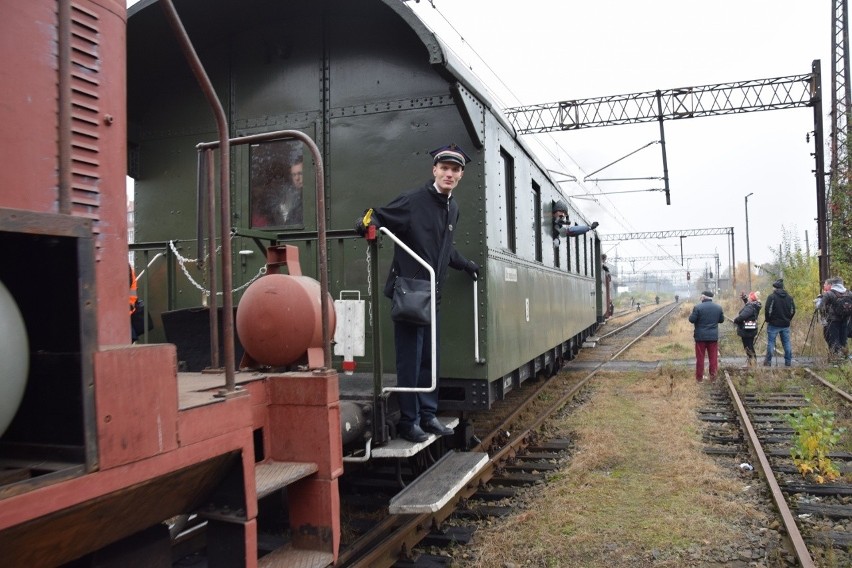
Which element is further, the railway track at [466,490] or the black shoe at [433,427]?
the black shoe at [433,427]

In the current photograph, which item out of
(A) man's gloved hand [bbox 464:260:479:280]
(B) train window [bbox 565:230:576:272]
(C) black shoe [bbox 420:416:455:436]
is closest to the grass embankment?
(C) black shoe [bbox 420:416:455:436]

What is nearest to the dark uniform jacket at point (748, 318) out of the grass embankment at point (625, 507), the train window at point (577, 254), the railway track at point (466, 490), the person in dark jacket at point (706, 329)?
the person in dark jacket at point (706, 329)

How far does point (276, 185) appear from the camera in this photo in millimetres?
5367

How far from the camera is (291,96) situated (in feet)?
17.4

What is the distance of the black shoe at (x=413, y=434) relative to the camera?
13.4 ft

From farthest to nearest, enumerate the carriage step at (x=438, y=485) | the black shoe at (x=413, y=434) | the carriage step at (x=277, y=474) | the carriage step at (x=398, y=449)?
the black shoe at (x=413, y=434)
the carriage step at (x=398, y=449)
the carriage step at (x=438, y=485)
the carriage step at (x=277, y=474)

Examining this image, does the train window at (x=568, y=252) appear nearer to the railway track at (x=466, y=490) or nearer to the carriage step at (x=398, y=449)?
the railway track at (x=466, y=490)

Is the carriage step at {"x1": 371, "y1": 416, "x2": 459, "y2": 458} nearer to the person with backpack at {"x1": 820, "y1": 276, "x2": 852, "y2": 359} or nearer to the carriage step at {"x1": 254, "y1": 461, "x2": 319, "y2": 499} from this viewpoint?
the carriage step at {"x1": 254, "y1": 461, "x2": 319, "y2": 499}

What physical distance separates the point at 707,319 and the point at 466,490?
24.9ft

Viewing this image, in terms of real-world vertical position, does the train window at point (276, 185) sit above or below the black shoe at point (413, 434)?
above

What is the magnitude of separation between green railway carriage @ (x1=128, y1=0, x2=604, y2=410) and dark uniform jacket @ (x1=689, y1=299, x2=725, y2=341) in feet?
21.6

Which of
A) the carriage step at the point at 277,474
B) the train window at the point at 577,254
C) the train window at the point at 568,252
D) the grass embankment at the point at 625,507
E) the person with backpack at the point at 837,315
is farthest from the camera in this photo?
the person with backpack at the point at 837,315

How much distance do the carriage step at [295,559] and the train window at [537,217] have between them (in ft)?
17.2

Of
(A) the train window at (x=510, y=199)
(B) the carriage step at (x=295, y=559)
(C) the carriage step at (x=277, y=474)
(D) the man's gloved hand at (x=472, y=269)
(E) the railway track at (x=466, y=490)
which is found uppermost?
(A) the train window at (x=510, y=199)
